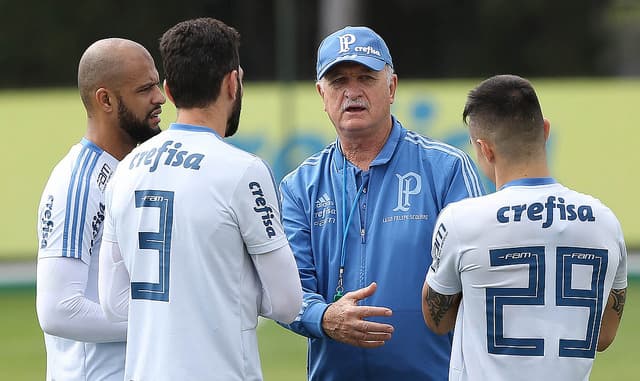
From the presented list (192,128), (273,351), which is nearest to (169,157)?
(192,128)

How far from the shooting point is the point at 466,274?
3.60 m

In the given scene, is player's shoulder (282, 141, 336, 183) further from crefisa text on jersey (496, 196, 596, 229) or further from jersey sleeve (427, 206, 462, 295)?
crefisa text on jersey (496, 196, 596, 229)

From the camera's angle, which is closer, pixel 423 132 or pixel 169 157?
pixel 169 157

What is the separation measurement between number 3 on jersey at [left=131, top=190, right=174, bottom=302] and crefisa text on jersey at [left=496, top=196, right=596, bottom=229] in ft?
3.41

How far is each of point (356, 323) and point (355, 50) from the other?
1.09 metres

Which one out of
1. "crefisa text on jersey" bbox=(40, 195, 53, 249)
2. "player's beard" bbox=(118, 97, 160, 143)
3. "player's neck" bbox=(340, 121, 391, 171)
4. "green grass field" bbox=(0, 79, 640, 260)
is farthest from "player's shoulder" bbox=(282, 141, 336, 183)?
"green grass field" bbox=(0, 79, 640, 260)

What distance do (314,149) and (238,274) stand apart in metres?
9.69

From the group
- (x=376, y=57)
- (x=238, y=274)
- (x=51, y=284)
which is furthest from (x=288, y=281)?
(x=376, y=57)

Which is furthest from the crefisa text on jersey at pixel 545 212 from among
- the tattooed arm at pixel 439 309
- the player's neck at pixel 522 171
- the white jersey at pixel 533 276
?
the tattooed arm at pixel 439 309

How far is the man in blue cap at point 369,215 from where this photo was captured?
4266 mm

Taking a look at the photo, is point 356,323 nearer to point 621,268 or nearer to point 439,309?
point 439,309

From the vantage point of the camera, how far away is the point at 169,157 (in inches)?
142

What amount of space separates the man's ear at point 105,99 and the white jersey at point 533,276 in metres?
1.36

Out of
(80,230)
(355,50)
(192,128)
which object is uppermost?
(355,50)
